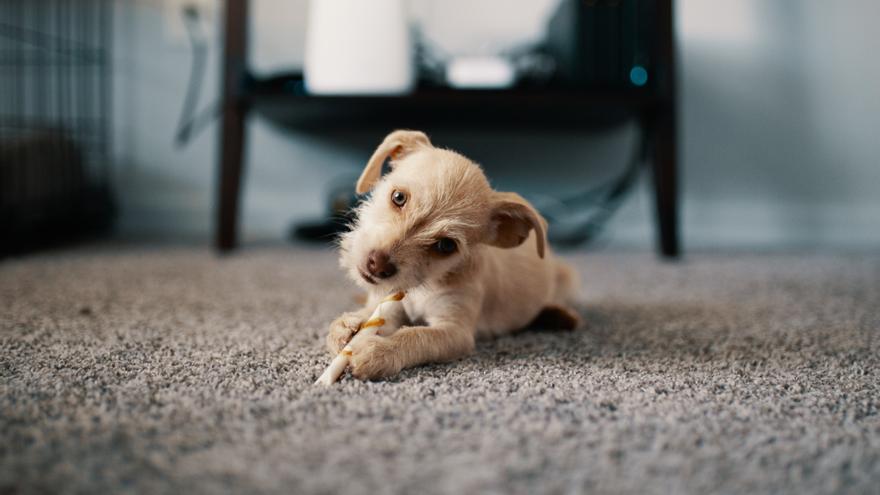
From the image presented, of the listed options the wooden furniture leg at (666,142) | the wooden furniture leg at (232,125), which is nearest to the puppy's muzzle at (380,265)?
the wooden furniture leg at (232,125)

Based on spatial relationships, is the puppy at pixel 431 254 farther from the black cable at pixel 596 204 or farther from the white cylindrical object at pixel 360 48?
the black cable at pixel 596 204

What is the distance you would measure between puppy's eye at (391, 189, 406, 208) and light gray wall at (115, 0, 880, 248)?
1.42 meters

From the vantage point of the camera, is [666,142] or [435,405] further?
[666,142]

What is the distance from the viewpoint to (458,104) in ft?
5.36

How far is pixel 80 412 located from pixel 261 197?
1.73m

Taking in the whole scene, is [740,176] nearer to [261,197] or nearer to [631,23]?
[631,23]

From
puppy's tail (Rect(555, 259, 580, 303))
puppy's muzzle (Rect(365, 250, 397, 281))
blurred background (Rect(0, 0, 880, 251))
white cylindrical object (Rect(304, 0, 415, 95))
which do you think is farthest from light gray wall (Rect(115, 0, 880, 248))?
puppy's muzzle (Rect(365, 250, 397, 281))

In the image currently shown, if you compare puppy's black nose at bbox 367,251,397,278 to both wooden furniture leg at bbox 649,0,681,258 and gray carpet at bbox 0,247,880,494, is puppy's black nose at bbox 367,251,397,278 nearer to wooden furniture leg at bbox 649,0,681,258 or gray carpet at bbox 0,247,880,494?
gray carpet at bbox 0,247,880,494

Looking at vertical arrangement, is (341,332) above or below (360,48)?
below

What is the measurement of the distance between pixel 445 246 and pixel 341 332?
0.16 meters

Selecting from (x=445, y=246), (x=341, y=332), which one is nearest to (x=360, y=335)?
(x=341, y=332)

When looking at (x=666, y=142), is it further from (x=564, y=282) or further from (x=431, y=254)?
(x=431, y=254)

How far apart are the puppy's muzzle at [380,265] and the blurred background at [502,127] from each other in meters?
1.35

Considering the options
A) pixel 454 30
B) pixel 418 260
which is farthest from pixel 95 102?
pixel 418 260
